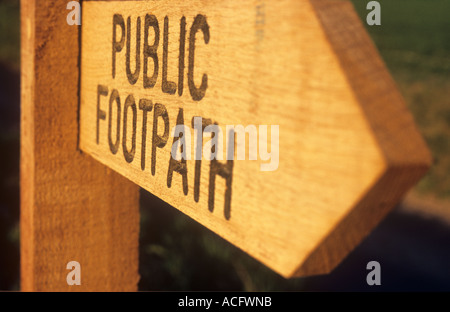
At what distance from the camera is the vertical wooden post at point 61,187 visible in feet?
4.04

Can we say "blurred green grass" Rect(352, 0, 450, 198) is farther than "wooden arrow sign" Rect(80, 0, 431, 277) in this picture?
Yes

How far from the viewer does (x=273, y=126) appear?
64 cm

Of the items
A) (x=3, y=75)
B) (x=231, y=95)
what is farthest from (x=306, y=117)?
Result: (x=3, y=75)

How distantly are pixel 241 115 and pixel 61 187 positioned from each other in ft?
2.42

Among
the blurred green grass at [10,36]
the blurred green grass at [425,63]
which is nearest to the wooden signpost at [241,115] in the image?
the blurred green grass at [425,63]

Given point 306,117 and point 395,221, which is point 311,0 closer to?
point 306,117

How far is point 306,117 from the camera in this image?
59 cm

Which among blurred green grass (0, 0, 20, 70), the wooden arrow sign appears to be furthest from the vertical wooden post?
blurred green grass (0, 0, 20, 70)

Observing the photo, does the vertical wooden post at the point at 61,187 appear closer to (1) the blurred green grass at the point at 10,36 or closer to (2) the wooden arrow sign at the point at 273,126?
(2) the wooden arrow sign at the point at 273,126

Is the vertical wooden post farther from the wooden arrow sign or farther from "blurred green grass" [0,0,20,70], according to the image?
"blurred green grass" [0,0,20,70]

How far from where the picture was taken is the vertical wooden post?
4.04ft

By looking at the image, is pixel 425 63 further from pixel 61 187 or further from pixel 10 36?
pixel 61 187

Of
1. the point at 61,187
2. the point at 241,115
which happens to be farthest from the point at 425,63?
the point at 241,115
